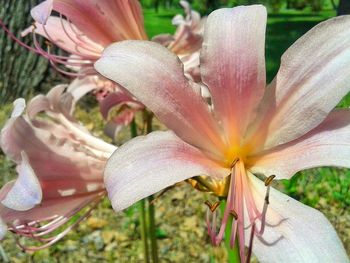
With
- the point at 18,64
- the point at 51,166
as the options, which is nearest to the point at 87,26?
the point at 51,166

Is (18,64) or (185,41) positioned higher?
(185,41)

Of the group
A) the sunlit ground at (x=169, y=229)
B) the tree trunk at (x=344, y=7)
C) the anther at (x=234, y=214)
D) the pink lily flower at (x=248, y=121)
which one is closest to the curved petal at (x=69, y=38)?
the pink lily flower at (x=248, y=121)

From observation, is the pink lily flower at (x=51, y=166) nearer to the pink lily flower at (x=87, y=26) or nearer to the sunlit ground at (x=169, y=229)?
the pink lily flower at (x=87, y=26)

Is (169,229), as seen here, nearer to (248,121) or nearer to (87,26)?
(87,26)

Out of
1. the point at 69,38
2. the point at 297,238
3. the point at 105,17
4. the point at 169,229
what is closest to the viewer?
the point at 297,238

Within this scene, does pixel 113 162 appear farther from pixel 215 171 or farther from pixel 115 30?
pixel 115 30

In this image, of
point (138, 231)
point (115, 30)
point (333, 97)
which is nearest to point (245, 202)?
point (333, 97)

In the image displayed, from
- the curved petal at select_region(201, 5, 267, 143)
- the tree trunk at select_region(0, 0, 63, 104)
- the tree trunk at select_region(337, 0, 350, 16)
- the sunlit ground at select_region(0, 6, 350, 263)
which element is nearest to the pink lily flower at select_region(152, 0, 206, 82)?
the curved petal at select_region(201, 5, 267, 143)
